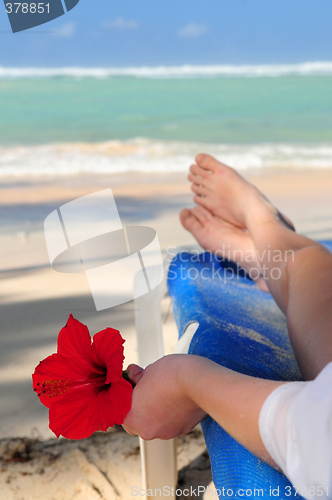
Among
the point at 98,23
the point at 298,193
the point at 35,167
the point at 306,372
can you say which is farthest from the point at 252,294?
the point at 98,23

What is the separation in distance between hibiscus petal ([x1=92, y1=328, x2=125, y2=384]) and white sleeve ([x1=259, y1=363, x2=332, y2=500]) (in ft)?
0.70

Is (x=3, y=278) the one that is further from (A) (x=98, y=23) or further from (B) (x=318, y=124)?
(A) (x=98, y=23)

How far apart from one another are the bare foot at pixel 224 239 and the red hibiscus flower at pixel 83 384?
22.7 inches

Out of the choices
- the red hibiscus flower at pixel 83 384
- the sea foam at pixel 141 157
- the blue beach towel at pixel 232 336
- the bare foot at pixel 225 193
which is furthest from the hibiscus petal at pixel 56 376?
the sea foam at pixel 141 157

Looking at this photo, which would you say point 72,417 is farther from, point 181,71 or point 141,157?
point 181,71

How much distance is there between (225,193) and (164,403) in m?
0.86

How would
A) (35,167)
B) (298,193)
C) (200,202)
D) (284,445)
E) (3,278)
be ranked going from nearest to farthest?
(284,445) → (200,202) → (3,278) → (298,193) → (35,167)

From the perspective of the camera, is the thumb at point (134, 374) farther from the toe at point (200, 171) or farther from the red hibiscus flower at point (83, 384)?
the toe at point (200, 171)

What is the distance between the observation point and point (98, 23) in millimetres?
6691

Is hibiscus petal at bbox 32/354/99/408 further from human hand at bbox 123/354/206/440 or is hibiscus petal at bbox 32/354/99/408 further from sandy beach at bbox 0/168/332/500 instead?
sandy beach at bbox 0/168/332/500

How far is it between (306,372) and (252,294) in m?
0.41

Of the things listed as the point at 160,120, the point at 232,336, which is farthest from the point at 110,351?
the point at 160,120

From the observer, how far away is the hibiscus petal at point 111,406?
523 millimetres

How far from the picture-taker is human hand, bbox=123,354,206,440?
1.62 ft
